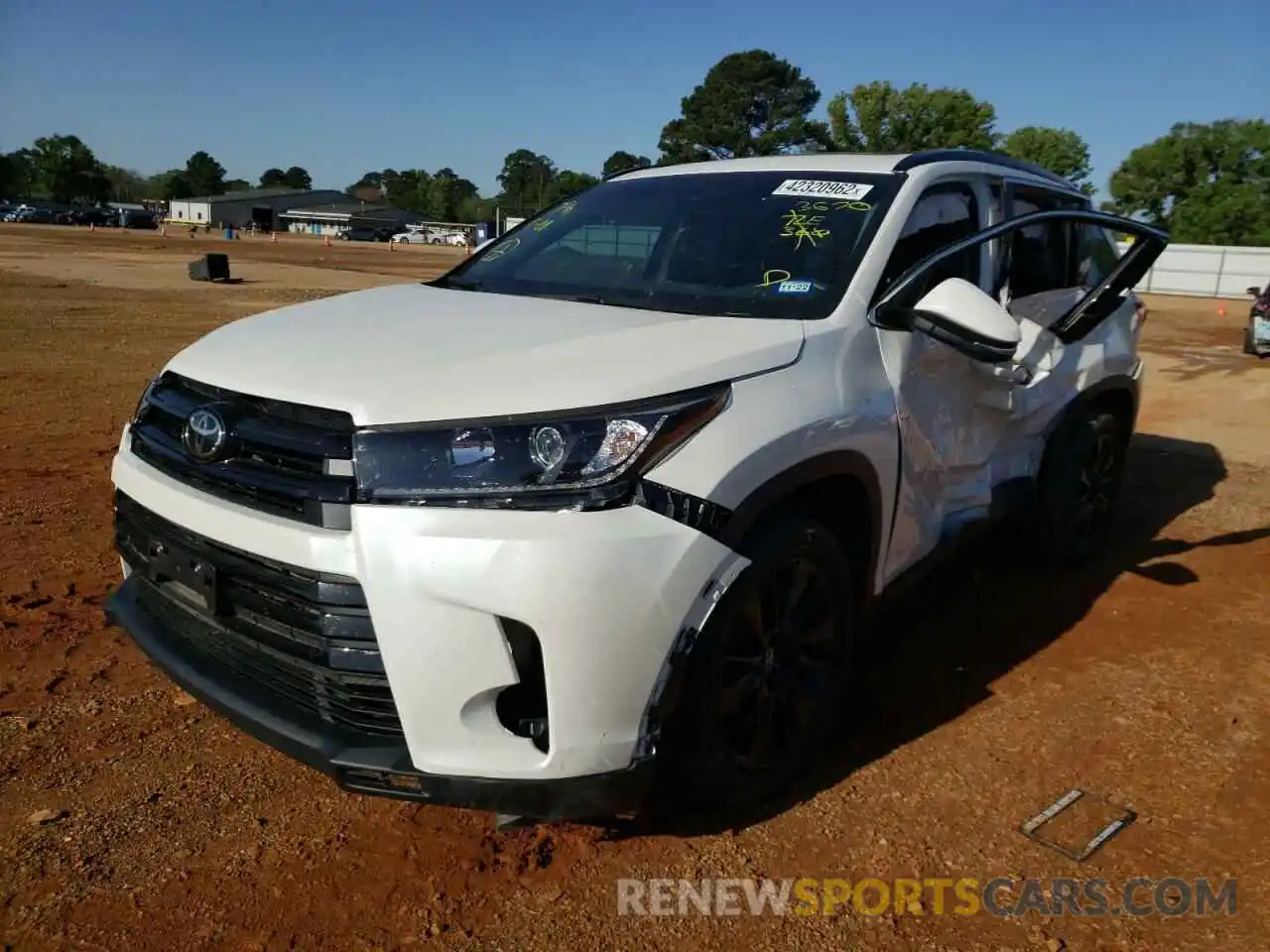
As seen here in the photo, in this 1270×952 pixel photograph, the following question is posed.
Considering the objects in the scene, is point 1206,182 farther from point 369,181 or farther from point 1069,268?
point 369,181

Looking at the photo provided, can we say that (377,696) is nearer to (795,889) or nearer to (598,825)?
(598,825)

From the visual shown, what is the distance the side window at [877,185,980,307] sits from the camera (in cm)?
309

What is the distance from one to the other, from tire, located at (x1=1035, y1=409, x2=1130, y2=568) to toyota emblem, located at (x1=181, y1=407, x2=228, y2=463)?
3347mm

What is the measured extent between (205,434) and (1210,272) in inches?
1644

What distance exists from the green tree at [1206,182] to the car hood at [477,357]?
60192 millimetres

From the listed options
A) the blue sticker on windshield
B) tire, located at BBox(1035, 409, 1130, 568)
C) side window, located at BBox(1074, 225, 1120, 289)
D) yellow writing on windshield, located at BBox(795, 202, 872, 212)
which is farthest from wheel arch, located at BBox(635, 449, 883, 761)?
side window, located at BBox(1074, 225, 1120, 289)

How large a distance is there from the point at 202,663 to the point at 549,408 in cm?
122

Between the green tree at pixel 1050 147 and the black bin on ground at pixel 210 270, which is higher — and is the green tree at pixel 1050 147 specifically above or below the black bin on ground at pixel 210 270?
above

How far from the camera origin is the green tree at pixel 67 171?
107438mm

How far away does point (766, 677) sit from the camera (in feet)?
8.66

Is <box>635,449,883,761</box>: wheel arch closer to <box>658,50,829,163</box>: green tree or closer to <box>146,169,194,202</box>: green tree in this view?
<box>658,50,829,163</box>: green tree

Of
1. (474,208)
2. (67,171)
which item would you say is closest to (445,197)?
(474,208)

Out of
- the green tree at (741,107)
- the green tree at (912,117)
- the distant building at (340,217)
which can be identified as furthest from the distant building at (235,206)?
the green tree at (912,117)

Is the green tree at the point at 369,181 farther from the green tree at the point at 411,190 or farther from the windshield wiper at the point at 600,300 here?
the windshield wiper at the point at 600,300
